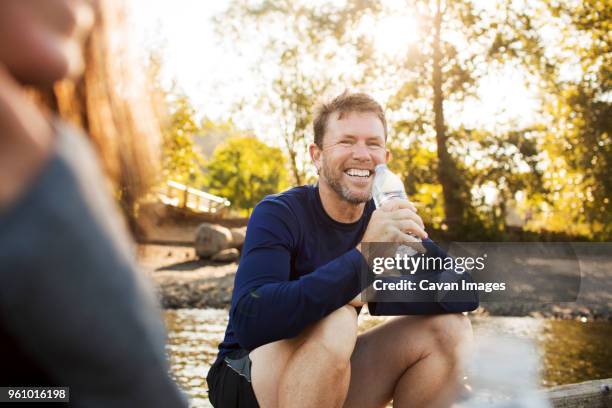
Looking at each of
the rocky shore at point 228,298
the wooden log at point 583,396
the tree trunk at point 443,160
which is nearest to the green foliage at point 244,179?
the tree trunk at point 443,160

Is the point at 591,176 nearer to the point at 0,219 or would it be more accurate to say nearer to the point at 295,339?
the point at 295,339

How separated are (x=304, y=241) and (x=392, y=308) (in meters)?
0.45

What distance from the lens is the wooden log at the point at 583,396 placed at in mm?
3070

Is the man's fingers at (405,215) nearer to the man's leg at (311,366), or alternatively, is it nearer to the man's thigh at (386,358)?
the man's leg at (311,366)

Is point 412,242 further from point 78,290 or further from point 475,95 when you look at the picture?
point 475,95

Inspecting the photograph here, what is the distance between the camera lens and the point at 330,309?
7.46 feet

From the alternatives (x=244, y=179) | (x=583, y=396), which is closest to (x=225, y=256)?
(x=583, y=396)

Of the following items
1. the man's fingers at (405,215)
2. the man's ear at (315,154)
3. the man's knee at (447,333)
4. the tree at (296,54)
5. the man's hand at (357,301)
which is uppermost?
the tree at (296,54)

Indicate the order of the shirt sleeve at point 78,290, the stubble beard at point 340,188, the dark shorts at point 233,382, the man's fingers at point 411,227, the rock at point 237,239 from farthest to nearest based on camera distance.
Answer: the rock at point 237,239 → the stubble beard at point 340,188 → the dark shorts at point 233,382 → the man's fingers at point 411,227 → the shirt sleeve at point 78,290

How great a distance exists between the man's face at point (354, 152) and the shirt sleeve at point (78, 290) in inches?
90.5

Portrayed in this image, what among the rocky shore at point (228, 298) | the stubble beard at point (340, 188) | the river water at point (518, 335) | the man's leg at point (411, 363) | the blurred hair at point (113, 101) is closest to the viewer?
the blurred hair at point (113, 101)

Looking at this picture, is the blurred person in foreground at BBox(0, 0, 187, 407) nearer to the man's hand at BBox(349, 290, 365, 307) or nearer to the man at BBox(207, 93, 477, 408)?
the man at BBox(207, 93, 477, 408)

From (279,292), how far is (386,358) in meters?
0.61

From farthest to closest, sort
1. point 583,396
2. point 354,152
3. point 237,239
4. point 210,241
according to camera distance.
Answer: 1. point 237,239
2. point 210,241
3. point 583,396
4. point 354,152
